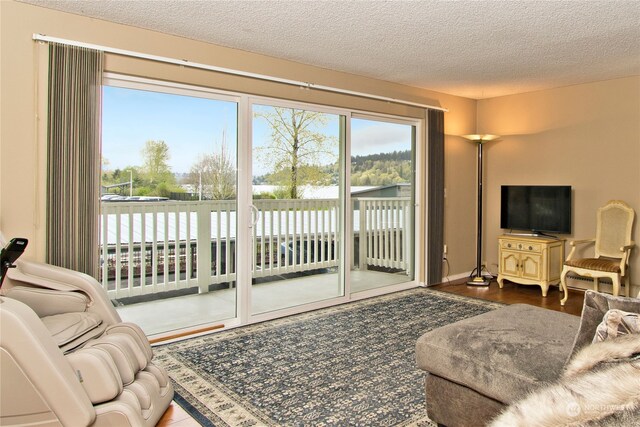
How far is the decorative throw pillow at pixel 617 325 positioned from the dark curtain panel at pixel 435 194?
13.6 ft

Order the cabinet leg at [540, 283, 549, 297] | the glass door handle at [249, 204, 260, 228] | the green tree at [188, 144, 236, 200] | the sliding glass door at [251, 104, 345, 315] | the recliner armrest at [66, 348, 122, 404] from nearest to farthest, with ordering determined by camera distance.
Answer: the recliner armrest at [66, 348, 122, 404] → the green tree at [188, 144, 236, 200] → the glass door handle at [249, 204, 260, 228] → the sliding glass door at [251, 104, 345, 315] → the cabinet leg at [540, 283, 549, 297]

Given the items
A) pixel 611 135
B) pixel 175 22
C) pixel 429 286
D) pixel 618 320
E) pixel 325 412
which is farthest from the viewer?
pixel 429 286

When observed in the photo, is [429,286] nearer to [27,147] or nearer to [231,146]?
[231,146]

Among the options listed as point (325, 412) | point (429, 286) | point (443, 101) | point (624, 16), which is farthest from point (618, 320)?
point (443, 101)

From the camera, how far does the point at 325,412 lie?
2490mm

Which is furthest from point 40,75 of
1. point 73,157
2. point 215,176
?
point 215,176

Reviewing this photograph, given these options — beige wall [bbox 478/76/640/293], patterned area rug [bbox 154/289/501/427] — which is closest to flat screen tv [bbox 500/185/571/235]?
beige wall [bbox 478/76/640/293]

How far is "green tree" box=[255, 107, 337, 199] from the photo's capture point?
4340 millimetres

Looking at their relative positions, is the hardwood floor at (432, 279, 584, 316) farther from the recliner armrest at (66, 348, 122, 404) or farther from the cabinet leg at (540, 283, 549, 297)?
the recliner armrest at (66, 348, 122, 404)

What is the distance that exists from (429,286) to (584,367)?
439cm

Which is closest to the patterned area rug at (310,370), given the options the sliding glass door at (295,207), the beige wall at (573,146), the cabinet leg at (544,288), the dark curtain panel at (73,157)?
the sliding glass door at (295,207)

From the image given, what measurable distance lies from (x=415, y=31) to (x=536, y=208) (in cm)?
313

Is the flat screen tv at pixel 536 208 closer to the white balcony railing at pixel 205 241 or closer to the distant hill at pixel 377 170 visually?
the distant hill at pixel 377 170

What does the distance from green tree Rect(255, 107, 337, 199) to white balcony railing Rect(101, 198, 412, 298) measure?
0.23 m
